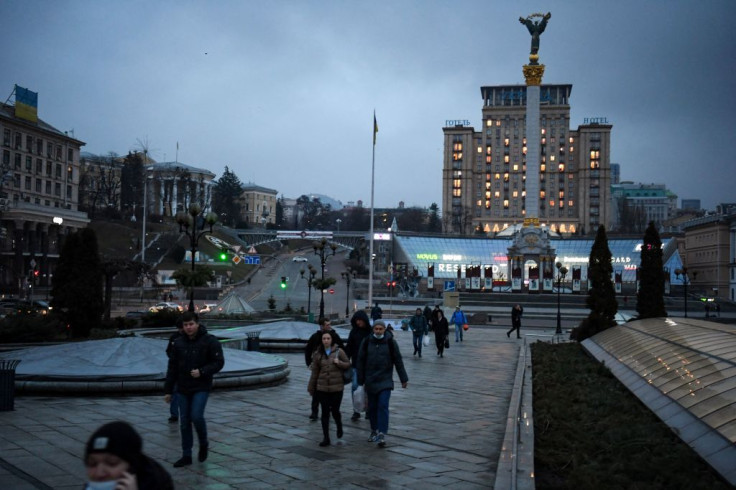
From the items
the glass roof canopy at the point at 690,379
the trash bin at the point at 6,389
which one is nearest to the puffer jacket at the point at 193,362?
the trash bin at the point at 6,389

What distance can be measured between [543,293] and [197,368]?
250 ft

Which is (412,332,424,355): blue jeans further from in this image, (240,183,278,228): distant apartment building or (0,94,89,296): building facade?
(240,183,278,228): distant apartment building

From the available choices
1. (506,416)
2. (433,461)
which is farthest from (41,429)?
(506,416)

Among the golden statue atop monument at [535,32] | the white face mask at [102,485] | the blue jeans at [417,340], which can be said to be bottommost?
the blue jeans at [417,340]

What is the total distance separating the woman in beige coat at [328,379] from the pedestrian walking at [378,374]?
34cm

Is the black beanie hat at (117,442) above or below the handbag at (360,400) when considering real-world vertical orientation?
above

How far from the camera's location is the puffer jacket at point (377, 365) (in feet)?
30.8

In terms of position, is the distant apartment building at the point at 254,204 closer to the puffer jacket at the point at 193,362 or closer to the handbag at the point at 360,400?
the handbag at the point at 360,400

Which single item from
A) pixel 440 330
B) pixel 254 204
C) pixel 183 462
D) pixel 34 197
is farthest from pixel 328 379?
pixel 254 204

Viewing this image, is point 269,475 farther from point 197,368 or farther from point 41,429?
point 41,429

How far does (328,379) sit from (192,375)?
2.17m

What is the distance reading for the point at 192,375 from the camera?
25.5ft

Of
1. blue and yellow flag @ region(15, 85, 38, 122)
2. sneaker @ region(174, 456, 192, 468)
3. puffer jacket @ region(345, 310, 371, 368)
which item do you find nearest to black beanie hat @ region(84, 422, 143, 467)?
sneaker @ region(174, 456, 192, 468)

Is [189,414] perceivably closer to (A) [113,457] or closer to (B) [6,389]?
(B) [6,389]
